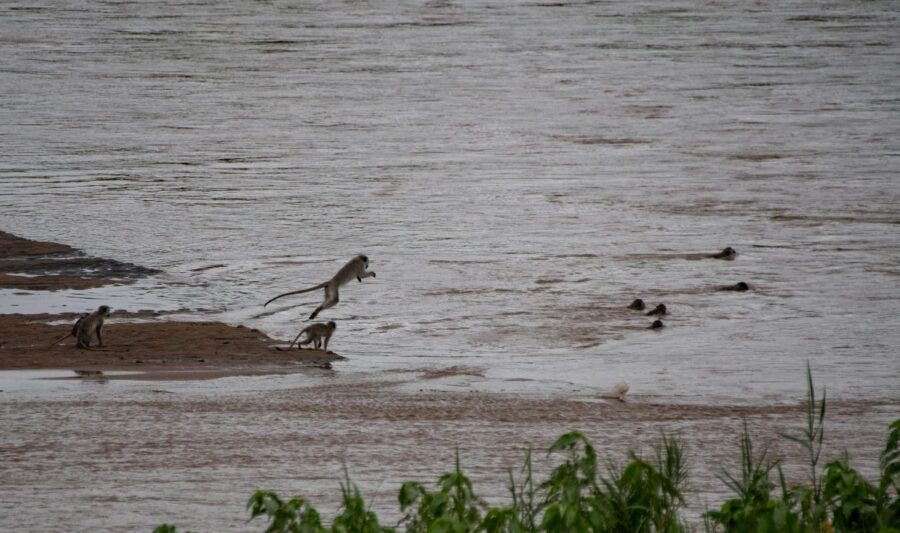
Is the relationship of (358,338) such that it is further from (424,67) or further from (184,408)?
(424,67)

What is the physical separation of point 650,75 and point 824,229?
50.1ft

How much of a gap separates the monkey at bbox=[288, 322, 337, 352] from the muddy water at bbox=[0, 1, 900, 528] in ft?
0.88

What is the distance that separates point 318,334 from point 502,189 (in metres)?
8.10

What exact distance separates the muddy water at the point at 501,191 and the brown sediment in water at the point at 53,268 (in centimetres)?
31

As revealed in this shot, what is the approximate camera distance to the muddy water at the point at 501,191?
12477 mm

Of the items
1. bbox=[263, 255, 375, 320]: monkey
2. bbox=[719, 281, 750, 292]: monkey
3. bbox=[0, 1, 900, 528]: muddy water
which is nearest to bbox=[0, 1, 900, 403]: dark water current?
bbox=[0, 1, 900, 528]: muddy water

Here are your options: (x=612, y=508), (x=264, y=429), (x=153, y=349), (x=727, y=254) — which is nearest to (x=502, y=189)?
(x=727, y=254)

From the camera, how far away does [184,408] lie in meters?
10.1

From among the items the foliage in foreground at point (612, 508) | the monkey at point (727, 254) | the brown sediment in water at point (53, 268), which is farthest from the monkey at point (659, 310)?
the foliage in foreground at point (612, 508)

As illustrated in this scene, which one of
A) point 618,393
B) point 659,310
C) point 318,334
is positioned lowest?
point 618,393

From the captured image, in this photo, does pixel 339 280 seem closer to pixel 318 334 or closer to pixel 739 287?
pixel 318 334

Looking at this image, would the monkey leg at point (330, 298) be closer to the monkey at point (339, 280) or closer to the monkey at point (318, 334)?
the monkey at point (339, 280)

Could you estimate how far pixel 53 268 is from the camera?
49.3 feet

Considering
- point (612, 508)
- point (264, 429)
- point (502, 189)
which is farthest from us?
point (502, 189)
